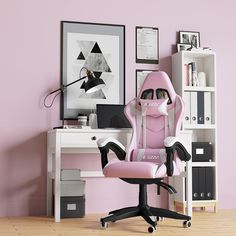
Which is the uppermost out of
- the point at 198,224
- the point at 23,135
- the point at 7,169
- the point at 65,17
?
the point at 65,17

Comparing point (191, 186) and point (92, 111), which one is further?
point (92, 111)

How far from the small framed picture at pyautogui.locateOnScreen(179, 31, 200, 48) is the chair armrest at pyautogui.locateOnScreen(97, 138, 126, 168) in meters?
1.48

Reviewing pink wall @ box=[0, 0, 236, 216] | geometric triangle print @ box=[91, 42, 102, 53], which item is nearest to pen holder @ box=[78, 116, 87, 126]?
pink wall @ box=[0, 0, 236, 216]

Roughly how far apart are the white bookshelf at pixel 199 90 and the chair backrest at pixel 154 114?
22.5 inches

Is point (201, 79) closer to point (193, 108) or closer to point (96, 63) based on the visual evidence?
point (193, 108)

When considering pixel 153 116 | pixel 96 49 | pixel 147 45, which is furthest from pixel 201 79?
pixel 96 49

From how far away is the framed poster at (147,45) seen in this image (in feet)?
15.8

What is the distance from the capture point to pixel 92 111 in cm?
462

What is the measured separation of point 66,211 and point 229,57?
7.41ft

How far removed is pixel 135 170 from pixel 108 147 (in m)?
0.37

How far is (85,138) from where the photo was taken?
162 inches

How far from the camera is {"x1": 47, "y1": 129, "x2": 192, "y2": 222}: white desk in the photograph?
13.2 feet

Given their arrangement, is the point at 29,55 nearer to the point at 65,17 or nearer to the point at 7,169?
the point at 65,17

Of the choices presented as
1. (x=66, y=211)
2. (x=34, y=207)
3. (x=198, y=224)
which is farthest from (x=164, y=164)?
(x=34, y=207)
